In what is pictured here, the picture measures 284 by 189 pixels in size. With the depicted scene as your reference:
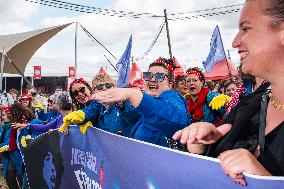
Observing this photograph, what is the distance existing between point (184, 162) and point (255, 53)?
1.79 ft

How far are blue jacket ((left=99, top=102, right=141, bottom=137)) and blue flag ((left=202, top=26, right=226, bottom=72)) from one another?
6.58 meters

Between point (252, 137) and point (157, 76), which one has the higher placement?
point (157, 76)

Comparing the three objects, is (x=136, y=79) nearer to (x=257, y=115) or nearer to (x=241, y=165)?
(x=257, y=115)

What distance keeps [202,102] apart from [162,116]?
2720mm

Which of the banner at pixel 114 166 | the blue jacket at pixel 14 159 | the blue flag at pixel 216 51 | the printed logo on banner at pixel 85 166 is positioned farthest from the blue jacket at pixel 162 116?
the blue flag at pixel 216 51

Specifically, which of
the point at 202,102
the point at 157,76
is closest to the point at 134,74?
the point at 202,102

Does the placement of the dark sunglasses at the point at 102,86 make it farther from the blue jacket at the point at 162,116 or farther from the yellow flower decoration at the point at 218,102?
the blue jacket at the point at 162,116

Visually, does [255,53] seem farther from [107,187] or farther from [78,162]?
[78,162]

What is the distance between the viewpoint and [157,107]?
232 cm

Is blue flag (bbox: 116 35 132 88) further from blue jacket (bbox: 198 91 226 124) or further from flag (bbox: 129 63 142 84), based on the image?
flag (bbox: 129 63 142 84)

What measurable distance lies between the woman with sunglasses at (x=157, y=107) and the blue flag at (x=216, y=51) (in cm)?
724

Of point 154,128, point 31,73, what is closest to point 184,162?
point 154,128

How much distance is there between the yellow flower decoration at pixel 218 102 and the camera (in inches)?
184

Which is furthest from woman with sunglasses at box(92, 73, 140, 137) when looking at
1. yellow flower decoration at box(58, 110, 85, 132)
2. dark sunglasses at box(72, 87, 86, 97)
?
yellow flower decoration at box(58, 110, 85, 132)
